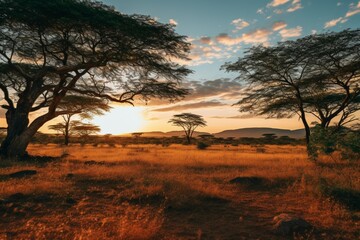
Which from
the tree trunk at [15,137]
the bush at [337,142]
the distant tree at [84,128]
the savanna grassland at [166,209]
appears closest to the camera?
the savanna grassland at [166,209]

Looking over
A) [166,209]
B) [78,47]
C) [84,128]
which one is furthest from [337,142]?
[84,128]

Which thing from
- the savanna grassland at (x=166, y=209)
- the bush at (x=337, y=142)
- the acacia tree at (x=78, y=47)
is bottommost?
the savanna grassland at (x=166, y=209)

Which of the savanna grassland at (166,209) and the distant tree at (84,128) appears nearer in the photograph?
the savanna grassland at (166,209)

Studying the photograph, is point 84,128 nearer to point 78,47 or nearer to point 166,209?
point 78,47

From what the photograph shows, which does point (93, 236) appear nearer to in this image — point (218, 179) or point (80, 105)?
point (218, 179)

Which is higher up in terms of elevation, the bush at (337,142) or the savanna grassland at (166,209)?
the bush at (337,142)

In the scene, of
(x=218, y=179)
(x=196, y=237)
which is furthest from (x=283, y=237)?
(x=218, y=179)

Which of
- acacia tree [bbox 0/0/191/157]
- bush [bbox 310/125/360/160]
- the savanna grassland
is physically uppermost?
acacia tree [bbox 0/0/191/157]

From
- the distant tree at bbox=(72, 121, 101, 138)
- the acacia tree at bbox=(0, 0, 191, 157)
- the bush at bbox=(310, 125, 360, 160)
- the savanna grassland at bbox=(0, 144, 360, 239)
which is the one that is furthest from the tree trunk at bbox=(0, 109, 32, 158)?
the distant tree at bbox=(72, 121, 101, 138)

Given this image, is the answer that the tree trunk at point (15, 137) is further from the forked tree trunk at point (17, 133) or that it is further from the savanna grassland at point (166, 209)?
the savanna grassland at point (166, 209)

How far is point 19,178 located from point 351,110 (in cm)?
2300

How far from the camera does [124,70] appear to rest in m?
17.2

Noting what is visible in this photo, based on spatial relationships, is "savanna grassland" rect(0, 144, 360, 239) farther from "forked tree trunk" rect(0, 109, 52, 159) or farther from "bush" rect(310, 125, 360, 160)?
"forked tree trunk" rect(0, 109, 52, 159)

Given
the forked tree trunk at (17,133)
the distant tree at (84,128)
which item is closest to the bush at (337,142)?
the forked tree trunk at (17,133)
